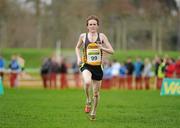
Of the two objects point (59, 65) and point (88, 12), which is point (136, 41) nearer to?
point (88, 12)

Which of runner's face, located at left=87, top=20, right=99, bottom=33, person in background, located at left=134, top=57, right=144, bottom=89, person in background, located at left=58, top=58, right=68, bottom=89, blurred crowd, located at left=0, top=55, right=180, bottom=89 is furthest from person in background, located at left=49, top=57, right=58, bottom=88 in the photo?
runner's face, located at left=87, top=20, right=99, bottom=33

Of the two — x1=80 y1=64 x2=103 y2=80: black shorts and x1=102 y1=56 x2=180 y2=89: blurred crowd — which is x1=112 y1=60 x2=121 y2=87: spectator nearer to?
x1=102 y1=56 x2=180 y2=89: blurred crowd

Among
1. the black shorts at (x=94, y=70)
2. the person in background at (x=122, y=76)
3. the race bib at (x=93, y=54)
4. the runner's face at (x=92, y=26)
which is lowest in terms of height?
the person in background at (x=122, y=76)

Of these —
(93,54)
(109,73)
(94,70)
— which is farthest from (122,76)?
(93,54)

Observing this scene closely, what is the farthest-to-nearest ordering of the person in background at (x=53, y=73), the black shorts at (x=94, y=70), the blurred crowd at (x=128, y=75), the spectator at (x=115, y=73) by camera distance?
the spectator at (x=115, y=73) < the blurred crowd at (x=128, y=75) < the person in background at (x=53, y=73) < the black shorts at (x=94, y=70)

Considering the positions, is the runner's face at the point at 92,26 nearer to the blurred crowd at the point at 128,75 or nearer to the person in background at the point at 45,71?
the blurred crowd at the point at 128,75

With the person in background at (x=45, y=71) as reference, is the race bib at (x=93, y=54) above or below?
above

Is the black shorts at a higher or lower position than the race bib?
lower

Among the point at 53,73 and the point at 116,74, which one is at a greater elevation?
the point at 53,73

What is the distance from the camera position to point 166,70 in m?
36.4

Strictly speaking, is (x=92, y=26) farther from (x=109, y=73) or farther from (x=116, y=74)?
(x=116, y=74)

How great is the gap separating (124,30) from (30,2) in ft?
50.5

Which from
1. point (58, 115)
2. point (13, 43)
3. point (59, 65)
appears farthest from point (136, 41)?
point (58, 115)

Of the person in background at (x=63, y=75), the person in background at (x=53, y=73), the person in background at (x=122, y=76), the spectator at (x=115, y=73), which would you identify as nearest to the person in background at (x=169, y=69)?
the person in background at (x=122, y=76)
